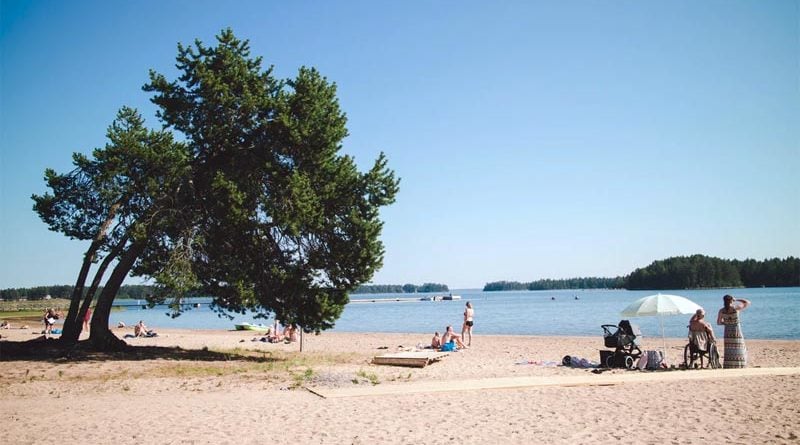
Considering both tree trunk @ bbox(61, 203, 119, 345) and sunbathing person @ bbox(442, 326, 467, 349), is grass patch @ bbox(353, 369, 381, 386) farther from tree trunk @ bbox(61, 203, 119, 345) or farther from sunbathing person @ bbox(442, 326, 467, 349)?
tree trunk @ bbox(61, 203, 119, 345)

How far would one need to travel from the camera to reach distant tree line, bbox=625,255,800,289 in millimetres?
130125

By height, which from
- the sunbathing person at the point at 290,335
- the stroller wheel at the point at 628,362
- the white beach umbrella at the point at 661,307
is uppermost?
the white beach umbrella at the point at 661,307

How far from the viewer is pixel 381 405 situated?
10.5 m

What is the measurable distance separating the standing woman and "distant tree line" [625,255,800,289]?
131089 millimetres

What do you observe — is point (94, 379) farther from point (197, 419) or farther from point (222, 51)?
point (222, 51)

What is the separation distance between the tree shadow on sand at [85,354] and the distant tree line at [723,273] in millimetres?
134656

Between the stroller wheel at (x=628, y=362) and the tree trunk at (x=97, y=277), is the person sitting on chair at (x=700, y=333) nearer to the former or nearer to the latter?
the stroller wheel at (x=628, y=362)

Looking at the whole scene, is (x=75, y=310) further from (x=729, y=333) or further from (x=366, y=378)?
(x=729, y=333)

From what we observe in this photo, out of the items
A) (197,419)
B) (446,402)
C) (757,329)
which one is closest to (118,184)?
(197,419)

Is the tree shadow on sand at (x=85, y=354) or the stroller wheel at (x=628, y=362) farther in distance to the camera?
the tree shadow on sand at (x=85, y=354)

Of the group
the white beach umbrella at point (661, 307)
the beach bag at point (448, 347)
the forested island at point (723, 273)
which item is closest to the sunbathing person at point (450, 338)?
the beach bag at point (448, 347)

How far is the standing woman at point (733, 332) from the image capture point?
1443 centimetres

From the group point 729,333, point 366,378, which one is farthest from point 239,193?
point 729,333

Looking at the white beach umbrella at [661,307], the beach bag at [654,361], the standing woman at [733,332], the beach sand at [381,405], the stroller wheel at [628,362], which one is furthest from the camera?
the stroller wheel at [628,362]
